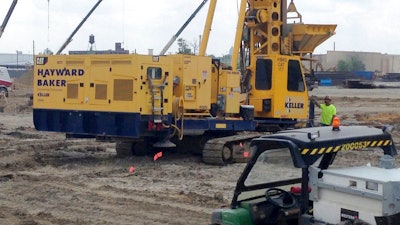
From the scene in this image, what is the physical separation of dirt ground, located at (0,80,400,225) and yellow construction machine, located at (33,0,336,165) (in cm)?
74

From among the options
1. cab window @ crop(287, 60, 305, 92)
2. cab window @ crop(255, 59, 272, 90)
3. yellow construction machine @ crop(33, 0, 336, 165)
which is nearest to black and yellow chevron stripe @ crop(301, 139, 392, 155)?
yellow construction machine @ crop(33, 0, 336, 165)

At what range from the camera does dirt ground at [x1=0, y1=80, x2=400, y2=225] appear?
11617 millimetres

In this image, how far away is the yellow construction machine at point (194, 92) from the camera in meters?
17.1

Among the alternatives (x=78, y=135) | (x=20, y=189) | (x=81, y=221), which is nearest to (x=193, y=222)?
(x=81, y=221)

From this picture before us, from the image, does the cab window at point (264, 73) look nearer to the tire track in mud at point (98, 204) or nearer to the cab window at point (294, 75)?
the cab window at point (294, 75)

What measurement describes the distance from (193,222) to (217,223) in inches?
142

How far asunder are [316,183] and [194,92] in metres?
11.5

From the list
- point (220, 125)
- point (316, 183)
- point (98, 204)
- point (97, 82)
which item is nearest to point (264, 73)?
point (220, 125)

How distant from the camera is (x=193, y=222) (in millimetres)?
11008

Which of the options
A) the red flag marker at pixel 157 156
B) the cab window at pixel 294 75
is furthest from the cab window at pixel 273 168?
the cab window at pixel 294 75

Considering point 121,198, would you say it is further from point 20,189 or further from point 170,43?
point 170,43

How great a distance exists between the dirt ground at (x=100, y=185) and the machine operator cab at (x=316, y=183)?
3.76 m

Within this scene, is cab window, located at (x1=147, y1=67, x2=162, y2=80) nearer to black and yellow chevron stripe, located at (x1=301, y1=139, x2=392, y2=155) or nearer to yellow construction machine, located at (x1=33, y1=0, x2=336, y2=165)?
yellow construction machine, located at (x1=33, y1=0, x2=336, y2=165)

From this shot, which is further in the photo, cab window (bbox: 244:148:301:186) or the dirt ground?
the dirt ground
